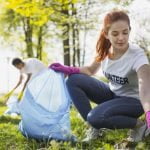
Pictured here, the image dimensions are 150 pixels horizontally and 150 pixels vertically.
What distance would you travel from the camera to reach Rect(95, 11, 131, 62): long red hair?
3.77m

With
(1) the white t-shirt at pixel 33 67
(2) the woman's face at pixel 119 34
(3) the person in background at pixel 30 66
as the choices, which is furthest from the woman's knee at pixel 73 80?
(1) the white t-shirt at pixel 33 67

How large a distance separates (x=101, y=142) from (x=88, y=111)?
417 mm

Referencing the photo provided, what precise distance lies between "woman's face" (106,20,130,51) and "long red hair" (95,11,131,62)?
5cm

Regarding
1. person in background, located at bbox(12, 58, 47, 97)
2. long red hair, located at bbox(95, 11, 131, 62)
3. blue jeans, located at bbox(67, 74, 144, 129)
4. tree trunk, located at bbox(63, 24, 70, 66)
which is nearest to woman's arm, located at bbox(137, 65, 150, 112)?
blue jeans, located at bbox(67, 74, 144, 129)

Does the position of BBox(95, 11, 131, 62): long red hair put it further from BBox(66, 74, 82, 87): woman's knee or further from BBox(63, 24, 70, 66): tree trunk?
BBox(63, 24, 70, 66): tree trunk

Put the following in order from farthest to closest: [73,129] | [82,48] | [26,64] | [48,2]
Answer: [82,48] < [48,2] < [26,64] < [73,129]

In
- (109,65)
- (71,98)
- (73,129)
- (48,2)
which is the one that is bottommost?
(73,129)

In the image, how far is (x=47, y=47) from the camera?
27781mm

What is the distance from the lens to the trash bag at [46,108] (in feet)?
13.1

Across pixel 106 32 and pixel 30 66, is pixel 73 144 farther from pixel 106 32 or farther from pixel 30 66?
pixel 30 66

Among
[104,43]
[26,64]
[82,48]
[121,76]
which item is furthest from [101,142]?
[82,48]

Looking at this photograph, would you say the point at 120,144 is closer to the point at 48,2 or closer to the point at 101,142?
the point at 101,142

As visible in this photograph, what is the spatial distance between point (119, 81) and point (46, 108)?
2.48 ft

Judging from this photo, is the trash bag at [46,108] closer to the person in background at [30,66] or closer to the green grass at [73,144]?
the green grass at [73,144]
